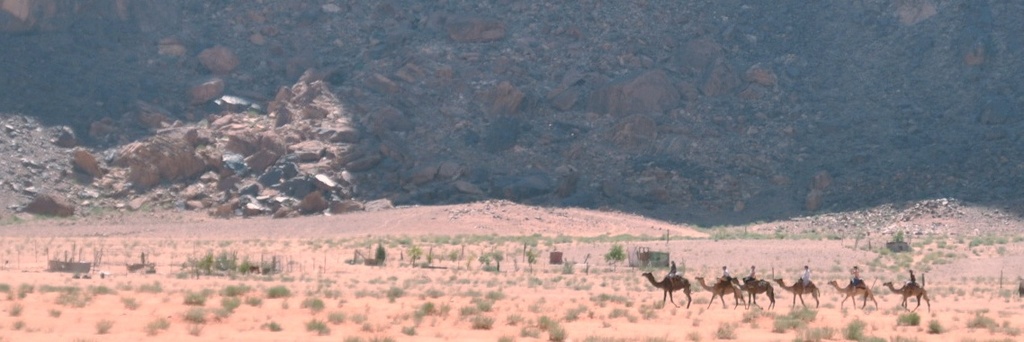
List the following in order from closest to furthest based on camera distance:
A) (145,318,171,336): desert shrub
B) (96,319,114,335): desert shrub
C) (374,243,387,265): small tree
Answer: (96,319,114,335): desert shrub, (145,318,171,336): desert shrub, (374,243,387,265): small tree

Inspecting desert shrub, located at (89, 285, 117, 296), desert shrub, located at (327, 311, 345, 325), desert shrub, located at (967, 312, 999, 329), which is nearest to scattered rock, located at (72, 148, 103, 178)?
desert shrub, located at (89, 285, 117, 296)

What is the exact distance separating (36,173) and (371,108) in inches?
657

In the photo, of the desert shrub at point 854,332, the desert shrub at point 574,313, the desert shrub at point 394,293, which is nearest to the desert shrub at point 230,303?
the desert shrub at point 394,293

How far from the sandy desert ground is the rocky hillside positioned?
11.3 feet

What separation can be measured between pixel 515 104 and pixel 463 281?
32.7 meters

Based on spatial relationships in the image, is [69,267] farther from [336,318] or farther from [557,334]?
[557,334]

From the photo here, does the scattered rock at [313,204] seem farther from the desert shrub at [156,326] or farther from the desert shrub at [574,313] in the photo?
the desert shrub at [156,326]

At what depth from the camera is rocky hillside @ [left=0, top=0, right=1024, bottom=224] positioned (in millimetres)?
72438

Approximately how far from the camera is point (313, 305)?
112 ft

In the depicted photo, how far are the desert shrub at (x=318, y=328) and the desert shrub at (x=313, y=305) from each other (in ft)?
11.1

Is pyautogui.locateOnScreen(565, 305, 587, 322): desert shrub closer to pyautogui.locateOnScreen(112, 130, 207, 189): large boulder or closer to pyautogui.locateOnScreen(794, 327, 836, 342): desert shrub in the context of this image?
pyautogui.locateOnScreen(794, 327, 836, 342): desert shrub

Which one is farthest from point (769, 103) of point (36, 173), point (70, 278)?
point (70, 278)

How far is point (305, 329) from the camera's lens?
30.0m

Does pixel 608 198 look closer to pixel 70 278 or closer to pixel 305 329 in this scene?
pixel 70 278
